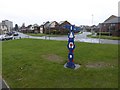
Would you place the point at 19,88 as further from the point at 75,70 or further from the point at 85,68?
the point at 85,68

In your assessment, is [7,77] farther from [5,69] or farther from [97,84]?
[97,84]

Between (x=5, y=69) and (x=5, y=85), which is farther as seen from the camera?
(x=5, y=69)

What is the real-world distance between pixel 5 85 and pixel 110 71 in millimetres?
5050

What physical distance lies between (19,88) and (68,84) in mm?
2007

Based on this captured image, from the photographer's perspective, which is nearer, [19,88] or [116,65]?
[19,88]

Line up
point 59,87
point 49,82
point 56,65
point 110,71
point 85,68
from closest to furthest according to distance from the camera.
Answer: point 59,87 < point 49,82 < point 110,71 < point 85,68 < point 56,65

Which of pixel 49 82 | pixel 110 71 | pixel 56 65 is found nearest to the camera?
pixel 49 82

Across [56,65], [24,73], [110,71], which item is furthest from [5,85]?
[110,71]

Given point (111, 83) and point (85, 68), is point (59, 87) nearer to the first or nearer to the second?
point (111, 83)

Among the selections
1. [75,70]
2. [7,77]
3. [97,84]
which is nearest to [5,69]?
[7,77]

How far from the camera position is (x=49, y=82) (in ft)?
24.3

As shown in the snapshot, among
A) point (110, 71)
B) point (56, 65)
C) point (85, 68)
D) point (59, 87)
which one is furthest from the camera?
point (56, 65)

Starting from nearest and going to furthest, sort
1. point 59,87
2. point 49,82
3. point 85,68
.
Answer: point 59,87
point 49,82
point 85,68

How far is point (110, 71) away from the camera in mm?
8648
